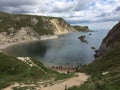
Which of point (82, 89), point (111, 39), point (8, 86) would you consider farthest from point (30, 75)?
point (111, 39)

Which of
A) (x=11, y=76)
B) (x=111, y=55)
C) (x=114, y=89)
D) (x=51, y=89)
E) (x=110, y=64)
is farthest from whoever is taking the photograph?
(x=111, y=55)

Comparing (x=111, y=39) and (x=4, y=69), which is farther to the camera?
(x=111, y=39)

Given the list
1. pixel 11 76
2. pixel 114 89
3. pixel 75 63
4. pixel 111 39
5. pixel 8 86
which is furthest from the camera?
pixel 75 63

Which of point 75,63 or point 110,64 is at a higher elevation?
point 110,64

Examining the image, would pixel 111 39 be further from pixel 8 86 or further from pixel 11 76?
pixel 8 86

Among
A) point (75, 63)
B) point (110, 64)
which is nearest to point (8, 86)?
point (110, 64)

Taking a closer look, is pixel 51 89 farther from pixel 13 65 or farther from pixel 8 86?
pixel 13 65

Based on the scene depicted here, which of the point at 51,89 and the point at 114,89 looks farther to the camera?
the point at 51,89

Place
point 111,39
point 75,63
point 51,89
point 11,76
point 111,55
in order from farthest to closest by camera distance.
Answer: point 75,63, point 111,39, point 111,55, point 11,76, point 51,89

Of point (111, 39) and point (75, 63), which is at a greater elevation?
point (111, 39)
